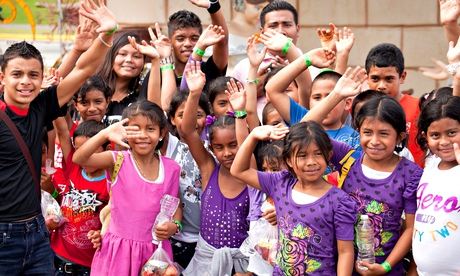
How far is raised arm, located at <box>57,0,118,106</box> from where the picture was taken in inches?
215

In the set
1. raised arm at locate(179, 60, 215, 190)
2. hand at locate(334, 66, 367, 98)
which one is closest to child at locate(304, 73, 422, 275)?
hand at locate(334, 66, 367, 98)

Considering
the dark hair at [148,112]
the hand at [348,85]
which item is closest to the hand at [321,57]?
the hand at [348,85]

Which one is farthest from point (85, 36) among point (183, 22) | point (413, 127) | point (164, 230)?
point (413, 127)

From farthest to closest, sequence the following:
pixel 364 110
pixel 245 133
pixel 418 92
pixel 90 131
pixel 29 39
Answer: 1. pixel 29 39
2. pixel 418 92
3. pixel 90 131
4. pixel 245 133
5. pixel 364 110

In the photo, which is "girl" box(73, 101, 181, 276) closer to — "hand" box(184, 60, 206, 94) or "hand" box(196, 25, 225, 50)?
"hand" box(184, 60, 206, 94)

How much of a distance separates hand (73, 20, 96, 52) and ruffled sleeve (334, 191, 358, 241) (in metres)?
2.00

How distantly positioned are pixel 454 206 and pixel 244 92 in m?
1.51

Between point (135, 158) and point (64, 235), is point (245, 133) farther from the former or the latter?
point (64, 235)

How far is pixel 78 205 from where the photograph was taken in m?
5.91

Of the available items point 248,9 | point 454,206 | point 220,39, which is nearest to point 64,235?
point 220,39

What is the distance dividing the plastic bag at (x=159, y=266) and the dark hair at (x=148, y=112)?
74 cm

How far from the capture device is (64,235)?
596 centimetres

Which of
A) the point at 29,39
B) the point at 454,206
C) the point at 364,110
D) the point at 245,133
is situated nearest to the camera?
the point at 454,206

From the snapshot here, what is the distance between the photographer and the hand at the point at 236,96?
556cm
